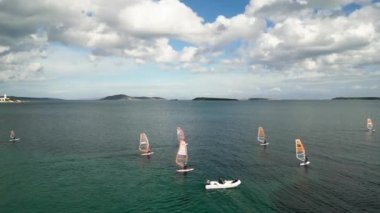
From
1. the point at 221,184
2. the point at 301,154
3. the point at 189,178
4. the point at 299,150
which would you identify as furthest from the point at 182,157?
the point at 301,154

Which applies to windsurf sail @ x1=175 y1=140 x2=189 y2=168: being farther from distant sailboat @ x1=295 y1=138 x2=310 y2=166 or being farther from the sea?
distant sailboat @ x1=295 y1=138 x2=310 y2=166

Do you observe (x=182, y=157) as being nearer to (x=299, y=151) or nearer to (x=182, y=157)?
(x=182, y=157)

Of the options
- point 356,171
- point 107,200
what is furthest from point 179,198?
point 356,171

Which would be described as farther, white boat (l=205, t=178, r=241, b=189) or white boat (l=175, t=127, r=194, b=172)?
white boat (l=175, t=127, r=194, b=172)

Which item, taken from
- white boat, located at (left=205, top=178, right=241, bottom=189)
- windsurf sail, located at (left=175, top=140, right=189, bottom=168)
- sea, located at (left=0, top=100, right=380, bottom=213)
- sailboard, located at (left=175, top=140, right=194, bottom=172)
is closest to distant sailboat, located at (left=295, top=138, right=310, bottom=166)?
sea, located at (left=0, top=100, right=380, bottom=213)

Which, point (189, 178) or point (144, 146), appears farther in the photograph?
point (144, 146)

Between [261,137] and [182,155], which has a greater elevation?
[261,137]

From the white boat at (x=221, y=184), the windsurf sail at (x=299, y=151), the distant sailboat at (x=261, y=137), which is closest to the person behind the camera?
the white boat at (x=221, y=184)

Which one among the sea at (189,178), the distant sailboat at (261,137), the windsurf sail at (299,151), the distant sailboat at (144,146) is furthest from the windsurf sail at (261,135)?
the distant sailboat at (144,146)

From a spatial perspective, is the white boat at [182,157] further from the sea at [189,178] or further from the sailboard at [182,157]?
the sea at [189,178]

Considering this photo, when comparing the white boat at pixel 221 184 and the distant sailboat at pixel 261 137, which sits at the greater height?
the distant sailboat at pixel 261 137

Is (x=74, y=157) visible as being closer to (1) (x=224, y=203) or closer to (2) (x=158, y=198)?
(2) (x=158, y=198)
